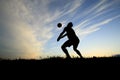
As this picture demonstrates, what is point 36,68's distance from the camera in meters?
8.82

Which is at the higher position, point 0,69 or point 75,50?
point 75,50

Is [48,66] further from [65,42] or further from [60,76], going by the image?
[65,42]

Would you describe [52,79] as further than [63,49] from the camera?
No

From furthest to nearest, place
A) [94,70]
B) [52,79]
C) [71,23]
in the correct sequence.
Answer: [71,23] → [94,70] → [52,79]

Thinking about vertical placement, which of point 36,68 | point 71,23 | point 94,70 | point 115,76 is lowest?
point 115,76

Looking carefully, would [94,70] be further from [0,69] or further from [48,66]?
[0,69]

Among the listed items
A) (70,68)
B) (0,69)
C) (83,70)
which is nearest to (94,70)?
(83,70)

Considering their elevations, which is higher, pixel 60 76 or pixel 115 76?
pixel 60 76

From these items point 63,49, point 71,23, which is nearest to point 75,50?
point 63,49

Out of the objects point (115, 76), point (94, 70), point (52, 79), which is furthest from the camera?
point (94, 70)

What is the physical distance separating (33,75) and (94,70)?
9.37 feet

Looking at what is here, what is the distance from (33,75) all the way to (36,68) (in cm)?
82

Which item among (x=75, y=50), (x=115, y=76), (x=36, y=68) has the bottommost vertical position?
(x=115, y=76)

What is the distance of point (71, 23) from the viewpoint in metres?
14.2
